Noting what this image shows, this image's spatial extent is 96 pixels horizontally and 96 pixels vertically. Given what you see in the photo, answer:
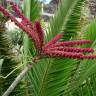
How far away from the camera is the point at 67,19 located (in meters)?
3.31

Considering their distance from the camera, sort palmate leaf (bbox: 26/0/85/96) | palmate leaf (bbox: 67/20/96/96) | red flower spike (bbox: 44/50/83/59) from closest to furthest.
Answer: red flower spike (bbox: 44/50/83/59) → palmate leaf (bbox: 26/0/85/96) → palmate leaf (bbox: 67/20/96/96)

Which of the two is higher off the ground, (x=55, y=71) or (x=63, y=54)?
(x=63, y=54)

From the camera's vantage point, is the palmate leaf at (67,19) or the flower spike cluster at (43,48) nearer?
the flower spike cluster at (43,48)

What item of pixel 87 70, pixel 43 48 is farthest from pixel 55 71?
pixel 43 48

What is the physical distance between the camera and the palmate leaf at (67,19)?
10.7 ft

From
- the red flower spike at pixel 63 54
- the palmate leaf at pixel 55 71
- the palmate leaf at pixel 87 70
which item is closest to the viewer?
the red flower spike at pixel 63 54

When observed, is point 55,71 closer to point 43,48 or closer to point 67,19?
point 67,19

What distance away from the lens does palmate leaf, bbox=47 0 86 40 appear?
3248 mm

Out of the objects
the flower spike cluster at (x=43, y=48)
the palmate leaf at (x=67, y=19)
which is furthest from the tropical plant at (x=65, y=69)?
the flower spike cluster at (x=43, y=48)

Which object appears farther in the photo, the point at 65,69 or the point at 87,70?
the point at 87,70

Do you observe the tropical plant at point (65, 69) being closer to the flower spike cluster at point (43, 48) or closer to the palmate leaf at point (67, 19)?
the palmate leaf at point (67, 19)

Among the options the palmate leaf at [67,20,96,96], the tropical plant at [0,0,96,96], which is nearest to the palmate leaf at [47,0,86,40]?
the tropical plant at [0,0,96,96]

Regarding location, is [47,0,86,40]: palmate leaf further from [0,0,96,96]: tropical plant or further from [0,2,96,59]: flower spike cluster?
[0,2,96,59]: flower spike cluster

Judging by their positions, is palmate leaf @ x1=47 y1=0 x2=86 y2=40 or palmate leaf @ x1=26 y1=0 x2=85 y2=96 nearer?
palmate leaf @ x1=26 y1=0 x2=85 y2=96
